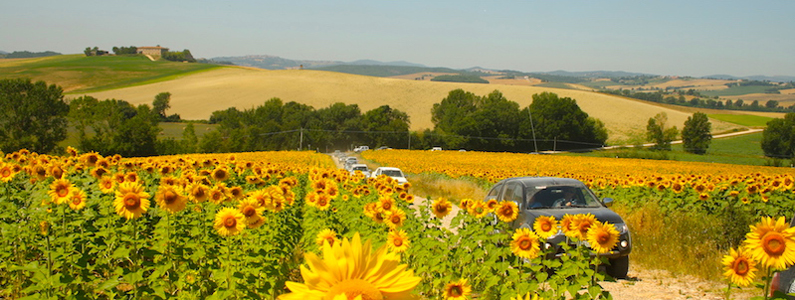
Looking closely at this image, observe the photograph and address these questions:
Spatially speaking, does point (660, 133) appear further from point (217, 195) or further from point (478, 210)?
point (217, 195)

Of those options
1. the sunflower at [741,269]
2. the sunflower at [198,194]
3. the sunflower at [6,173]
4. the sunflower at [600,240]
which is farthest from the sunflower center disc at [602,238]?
the sunflower at [6,173]

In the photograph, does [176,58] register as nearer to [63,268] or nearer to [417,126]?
[417,126]

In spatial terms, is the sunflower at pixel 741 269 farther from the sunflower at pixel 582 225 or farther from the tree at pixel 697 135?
the tree at pixel 697 135

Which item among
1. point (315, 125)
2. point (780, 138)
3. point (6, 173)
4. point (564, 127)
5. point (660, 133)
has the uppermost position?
point (6, 173)

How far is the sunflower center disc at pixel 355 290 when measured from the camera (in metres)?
1.42

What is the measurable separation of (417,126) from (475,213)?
100 m

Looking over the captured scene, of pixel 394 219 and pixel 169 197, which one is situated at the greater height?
pixel 169 197

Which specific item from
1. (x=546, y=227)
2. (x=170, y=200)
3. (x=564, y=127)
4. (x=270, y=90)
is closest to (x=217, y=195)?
(x=170, y=200)

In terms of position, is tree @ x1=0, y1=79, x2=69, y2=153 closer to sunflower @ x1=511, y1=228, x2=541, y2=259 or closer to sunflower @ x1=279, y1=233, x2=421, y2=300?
sunflower @ x1=511, y1=228, x2=541, y2=259

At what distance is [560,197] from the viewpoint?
11.1m

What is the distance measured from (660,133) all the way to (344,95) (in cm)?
5630

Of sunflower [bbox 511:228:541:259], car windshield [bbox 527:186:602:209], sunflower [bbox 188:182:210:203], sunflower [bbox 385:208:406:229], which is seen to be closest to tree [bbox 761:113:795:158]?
car windshield [bbox 527:186:602:209]

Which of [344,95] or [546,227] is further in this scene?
[344,95]

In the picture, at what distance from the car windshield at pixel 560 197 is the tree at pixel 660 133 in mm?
81273
